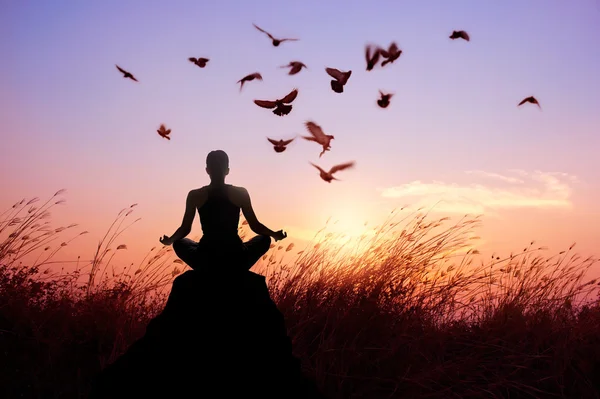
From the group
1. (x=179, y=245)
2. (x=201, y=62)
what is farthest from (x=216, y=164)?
(x=201, y=62)

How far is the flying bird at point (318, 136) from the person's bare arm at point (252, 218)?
26.4 inches

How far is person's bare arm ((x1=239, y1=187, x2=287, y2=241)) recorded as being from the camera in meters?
4.24

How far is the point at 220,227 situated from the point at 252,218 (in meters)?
0.32

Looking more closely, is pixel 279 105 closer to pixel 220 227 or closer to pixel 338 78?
pixel 338 78

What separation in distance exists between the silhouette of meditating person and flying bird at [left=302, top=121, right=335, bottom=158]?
0.70 m

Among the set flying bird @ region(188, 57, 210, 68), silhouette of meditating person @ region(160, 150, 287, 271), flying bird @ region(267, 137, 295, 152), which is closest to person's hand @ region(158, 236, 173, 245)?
silhouette of meditating person @ region(160, 150, 287, 271)

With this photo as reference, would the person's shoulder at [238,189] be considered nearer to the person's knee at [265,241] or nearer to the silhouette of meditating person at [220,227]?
the silhouette of meditating person at [220,227]

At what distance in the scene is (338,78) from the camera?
4551mm

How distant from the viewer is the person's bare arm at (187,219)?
4.24 metres

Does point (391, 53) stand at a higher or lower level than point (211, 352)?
higher

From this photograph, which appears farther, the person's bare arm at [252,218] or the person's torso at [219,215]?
the person's bare arm at [252,218]

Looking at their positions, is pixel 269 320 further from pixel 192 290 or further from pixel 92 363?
pixel 92 363

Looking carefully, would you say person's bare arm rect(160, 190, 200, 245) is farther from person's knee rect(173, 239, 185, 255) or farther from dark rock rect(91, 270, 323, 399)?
dark rock rect(91, 270, 323, 399)

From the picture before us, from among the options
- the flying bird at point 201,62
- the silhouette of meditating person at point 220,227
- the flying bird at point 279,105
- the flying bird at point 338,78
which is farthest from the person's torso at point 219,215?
the flying bird at point 201,62
